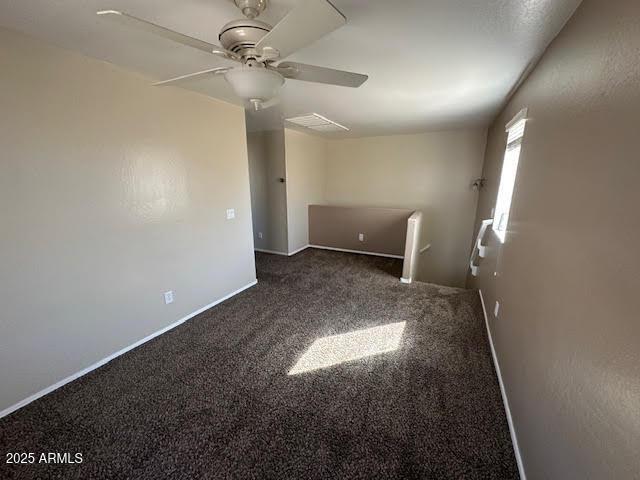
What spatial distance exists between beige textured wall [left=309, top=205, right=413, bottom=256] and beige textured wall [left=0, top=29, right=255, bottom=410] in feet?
9.21

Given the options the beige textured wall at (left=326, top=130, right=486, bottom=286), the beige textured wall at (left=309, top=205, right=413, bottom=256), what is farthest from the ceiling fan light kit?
the beige textured wall at (left=326, top=130, right=486, bottom=286)

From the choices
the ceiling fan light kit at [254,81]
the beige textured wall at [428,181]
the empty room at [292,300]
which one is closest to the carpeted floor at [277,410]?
the empty room at [292,300]

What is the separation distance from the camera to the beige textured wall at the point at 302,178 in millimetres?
4656

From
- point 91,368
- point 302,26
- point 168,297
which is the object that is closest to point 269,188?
point 168,297

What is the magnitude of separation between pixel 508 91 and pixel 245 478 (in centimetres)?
359

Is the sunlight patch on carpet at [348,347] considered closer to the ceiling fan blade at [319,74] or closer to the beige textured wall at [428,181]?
the ceiling fan blade at [319,74]

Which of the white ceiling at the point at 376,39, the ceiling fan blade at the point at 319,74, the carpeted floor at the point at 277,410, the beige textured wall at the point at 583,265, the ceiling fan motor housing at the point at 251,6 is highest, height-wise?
the white ceiling at the point at 376,39

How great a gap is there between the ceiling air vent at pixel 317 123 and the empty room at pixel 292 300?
0.52 meters

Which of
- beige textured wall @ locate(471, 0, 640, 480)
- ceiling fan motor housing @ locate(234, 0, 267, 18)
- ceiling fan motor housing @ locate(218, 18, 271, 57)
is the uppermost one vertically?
ceiling fan motor housing @ locate(234, 0, 267, 18)

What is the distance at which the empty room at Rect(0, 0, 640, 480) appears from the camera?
37.7 inches

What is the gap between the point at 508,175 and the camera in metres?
2.68

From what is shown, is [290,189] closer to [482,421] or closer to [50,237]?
[50,237]

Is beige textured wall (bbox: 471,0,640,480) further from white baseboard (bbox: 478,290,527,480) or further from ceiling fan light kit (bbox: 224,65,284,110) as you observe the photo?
ceiling fan light kit (bbox: 224,65,284,110)

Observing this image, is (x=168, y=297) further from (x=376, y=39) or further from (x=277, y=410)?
(x=376, y=39)
